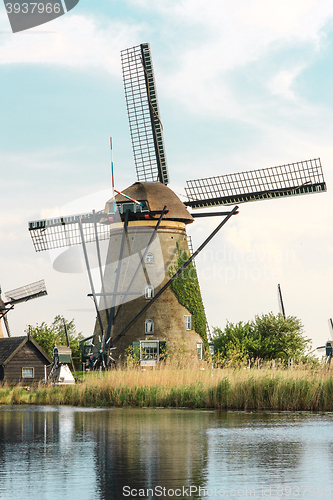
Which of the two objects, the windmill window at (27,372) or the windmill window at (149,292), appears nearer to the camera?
the windmill window at (149,292)

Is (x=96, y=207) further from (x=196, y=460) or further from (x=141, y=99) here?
(x=196, y=460)

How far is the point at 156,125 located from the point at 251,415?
23.9 metres

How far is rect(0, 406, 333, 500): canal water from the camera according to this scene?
7.20 m

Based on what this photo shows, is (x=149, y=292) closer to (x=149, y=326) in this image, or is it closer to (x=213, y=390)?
(x=149, y=326)

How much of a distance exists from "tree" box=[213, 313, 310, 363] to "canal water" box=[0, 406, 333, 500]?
19.3 metres

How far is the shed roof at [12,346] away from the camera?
38972 mm

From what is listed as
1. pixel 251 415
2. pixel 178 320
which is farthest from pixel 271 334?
pixel 251 415

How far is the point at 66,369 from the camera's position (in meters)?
35.9

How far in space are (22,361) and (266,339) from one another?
46.8 ft

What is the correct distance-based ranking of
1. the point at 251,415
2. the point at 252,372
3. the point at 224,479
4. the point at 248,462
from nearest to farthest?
the point at 224,479
the point at 248,462
the point at 251,415
the point at 252,372

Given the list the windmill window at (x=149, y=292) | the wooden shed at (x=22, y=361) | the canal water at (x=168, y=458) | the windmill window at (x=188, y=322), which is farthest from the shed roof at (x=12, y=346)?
the canal water at (x=168, y=458)

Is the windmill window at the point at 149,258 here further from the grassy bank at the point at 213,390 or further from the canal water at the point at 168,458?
the canal water at the point at 168,458

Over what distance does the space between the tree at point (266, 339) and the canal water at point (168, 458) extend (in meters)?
19.3

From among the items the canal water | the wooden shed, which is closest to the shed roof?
the wooden shed
